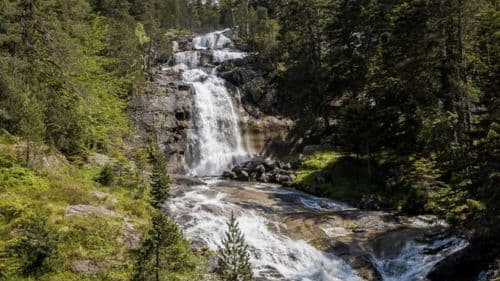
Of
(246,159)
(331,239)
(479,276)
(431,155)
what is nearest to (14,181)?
(331,239)

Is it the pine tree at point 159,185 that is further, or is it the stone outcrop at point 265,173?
the stone outcrop at point 265,173

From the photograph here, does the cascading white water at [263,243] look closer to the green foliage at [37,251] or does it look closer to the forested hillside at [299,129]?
the forested hillside at [299,129]

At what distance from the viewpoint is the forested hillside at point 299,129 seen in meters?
16.2

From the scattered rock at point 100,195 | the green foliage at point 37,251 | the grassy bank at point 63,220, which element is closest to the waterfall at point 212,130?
the grassy bank at point 63,220

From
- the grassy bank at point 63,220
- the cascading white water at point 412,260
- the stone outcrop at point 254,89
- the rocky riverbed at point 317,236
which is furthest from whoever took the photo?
the stone outcrop at point 254,89

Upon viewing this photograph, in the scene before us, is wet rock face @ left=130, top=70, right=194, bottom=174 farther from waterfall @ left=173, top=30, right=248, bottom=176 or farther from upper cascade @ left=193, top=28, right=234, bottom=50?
upper cascade @ left=193, top=28, right=234, bottom=50

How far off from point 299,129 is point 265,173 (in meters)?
10.2

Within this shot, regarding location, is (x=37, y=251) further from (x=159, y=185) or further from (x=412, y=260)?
(x=412, y=260)

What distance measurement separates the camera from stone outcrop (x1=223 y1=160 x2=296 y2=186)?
3522 cm

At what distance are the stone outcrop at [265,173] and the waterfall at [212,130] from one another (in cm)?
490

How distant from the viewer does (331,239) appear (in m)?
22.3

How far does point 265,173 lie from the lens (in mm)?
36469

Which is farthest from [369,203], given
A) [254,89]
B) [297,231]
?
[254,89]

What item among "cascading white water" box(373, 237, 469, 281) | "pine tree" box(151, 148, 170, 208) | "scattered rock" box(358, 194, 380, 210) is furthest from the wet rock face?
"cascading white water" box(373, 237, 469, 281)
